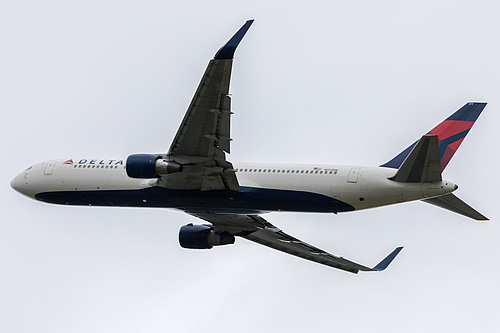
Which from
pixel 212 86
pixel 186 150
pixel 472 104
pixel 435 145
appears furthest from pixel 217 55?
pixel 472 104

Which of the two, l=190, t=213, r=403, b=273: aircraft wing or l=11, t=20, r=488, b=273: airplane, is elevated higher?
l=11, t=20, r=488, b=273: airplane

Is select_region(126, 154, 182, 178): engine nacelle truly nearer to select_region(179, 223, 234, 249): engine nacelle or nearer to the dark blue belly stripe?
the dark blue belly stripe

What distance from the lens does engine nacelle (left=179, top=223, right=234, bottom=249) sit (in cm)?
5694

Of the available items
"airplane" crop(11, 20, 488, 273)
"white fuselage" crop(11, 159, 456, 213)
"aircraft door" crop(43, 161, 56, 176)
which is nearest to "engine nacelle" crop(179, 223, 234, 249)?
"airplane" crop(11, 20, 488, 273)

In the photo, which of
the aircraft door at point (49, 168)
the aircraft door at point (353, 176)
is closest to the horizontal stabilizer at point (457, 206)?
the aircraft door at point (353, 176)

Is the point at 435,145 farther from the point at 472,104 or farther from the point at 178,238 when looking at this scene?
the point at 178,238

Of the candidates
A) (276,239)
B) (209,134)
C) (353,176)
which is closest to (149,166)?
(209,134)

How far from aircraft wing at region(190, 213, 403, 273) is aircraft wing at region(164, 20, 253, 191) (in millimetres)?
6139

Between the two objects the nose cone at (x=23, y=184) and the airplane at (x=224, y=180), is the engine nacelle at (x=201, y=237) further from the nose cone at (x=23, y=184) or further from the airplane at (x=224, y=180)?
the nose cone at (x=23, y=184)

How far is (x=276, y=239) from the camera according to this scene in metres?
59.3

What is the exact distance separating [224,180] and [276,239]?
10762 mm

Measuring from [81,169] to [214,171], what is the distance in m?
10.00

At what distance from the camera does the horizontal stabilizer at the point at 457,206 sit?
4731 cm

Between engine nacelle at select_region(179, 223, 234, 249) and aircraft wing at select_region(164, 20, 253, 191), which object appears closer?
aircraft wing at select_region(164, 20, 253, 191)
